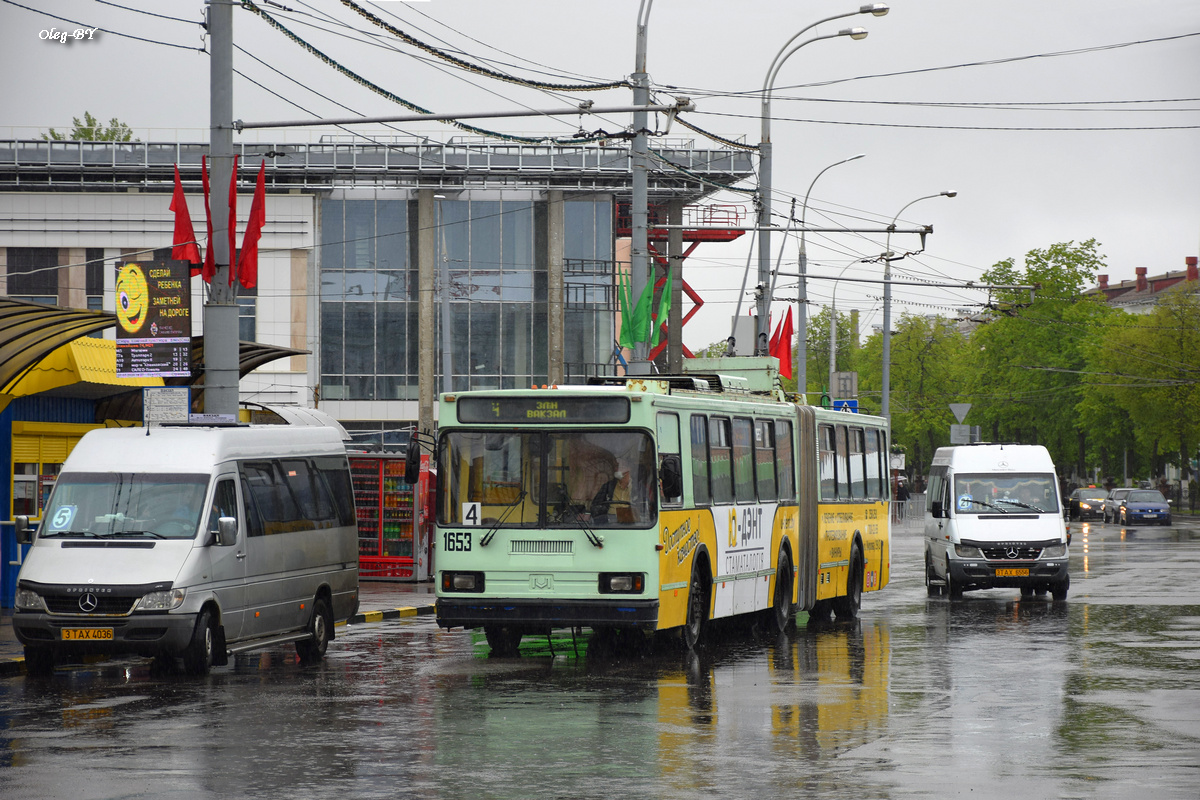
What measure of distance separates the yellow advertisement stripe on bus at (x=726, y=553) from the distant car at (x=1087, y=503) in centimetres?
5492

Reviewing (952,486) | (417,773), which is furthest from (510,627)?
(952,486)

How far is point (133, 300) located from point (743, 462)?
732 centimetres

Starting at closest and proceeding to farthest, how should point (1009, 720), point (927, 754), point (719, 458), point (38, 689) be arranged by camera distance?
point (927, 754)
point (1009, 720)
point (38, 689)
point (719, 458)

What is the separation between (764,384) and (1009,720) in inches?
431

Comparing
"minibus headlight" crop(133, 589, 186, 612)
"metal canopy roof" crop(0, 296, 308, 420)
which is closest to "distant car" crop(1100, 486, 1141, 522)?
"metal canopy roof" crop(0, 296, 308, 420)

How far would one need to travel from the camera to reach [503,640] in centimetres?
1833

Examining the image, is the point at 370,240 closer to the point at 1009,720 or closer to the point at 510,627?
the point at 510,627

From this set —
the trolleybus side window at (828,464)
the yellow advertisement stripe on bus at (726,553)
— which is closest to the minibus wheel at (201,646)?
the yellow advertisement stripe on bus at (726,553)

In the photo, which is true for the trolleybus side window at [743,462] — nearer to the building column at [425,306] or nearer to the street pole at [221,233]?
the street pole at [221,233]

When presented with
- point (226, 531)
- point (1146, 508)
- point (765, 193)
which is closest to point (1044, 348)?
point (1146, 508)

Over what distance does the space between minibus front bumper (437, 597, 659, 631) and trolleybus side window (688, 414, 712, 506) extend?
1.74 meters

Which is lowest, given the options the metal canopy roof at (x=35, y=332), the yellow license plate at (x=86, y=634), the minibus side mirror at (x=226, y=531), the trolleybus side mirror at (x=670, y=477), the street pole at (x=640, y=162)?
the yellow license plate at (x=86, y=634)

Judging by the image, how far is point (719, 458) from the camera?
18.8 meters

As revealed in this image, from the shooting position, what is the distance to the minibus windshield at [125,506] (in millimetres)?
15688
